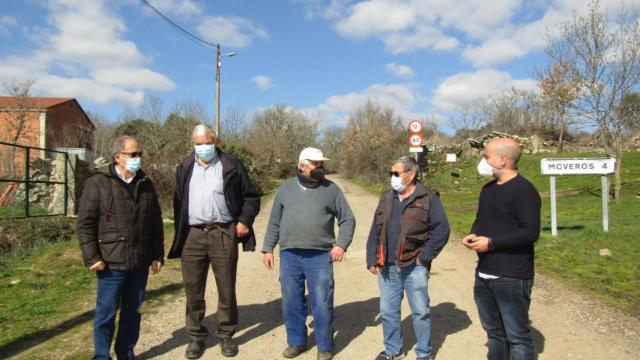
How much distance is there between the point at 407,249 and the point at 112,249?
2.49m

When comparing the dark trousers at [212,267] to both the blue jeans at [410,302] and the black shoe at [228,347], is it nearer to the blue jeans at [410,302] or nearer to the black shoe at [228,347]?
the black shoe at [228,347]

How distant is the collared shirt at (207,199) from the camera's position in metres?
4.50

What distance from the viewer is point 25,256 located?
30.0 ft

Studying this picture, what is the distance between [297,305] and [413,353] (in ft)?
3.82

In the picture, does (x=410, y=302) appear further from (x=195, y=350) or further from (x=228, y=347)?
(x=195, y=350)

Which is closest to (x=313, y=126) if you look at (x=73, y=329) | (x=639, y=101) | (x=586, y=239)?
(x=639, y=101)

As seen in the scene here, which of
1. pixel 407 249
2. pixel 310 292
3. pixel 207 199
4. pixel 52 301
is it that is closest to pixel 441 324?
pixel 407 249

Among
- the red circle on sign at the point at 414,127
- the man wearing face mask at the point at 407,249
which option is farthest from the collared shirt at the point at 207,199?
the red circle on sign at the point at 414,127

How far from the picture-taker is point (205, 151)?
4512 mm

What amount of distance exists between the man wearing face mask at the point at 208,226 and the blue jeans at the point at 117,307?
0.47 m

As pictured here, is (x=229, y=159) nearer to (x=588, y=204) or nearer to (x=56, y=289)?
(x=56, y=289)

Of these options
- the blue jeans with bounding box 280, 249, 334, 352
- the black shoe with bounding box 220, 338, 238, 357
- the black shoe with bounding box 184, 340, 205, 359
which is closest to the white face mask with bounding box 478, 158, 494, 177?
the blue jeans with bounding box 280, 249, 334, 352

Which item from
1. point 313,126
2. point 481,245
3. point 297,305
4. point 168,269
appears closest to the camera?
point 481,245

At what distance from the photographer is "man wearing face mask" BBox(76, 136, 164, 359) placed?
158 inches
